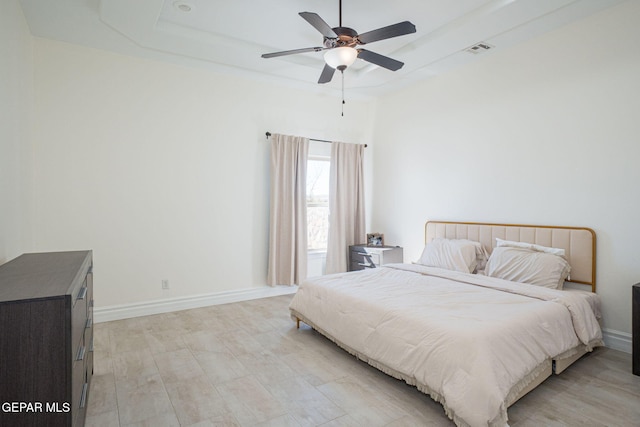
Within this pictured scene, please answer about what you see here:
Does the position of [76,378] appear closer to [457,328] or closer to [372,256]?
[457,328]

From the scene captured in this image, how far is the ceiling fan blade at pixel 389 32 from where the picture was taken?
2.42 m

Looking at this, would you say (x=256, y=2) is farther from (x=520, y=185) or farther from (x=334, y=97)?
(x=520, y=185)

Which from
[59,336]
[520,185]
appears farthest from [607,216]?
[59,336]

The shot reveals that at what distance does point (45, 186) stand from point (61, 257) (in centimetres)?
159

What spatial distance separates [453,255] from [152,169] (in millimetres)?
3580

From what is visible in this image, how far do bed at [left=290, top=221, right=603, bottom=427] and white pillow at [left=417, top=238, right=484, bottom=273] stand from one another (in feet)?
0.04

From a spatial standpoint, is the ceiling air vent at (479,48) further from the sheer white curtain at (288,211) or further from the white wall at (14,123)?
the white wall at (14,123)

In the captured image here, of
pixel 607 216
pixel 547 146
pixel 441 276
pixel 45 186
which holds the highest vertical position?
pixel 547 146

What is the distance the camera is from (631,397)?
7.38ft

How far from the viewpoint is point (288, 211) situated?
4773 millimetres

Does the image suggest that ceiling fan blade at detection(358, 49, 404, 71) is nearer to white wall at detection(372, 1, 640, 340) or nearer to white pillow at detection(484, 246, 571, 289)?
white wall at detection(372, 1, 640, 340)

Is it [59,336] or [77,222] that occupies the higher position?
[77,222]

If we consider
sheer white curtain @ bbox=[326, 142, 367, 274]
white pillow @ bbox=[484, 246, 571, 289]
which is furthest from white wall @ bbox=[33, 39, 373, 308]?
white pillow @ bbox=[484, 246, 571, 289]

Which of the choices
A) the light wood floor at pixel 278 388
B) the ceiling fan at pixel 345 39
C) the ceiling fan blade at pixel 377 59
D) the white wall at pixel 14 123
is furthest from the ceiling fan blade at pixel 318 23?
the light wood floor at pixel 278 388
